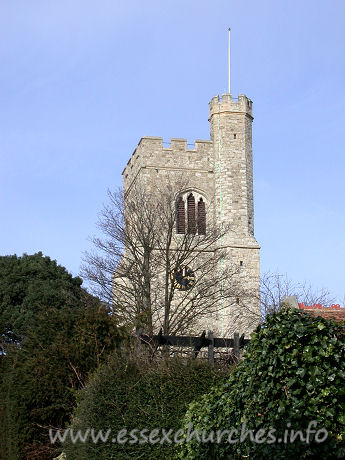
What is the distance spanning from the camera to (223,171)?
41312 millimetres

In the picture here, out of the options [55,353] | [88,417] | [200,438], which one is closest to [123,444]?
[88,417]

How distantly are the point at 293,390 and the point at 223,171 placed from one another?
3521 centimetres

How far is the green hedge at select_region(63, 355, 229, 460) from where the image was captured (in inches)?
416

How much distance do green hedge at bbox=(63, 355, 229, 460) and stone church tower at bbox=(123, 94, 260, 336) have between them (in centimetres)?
2774

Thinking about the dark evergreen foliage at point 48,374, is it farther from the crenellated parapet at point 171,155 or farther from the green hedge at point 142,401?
the crenellated parapet at point 171,155

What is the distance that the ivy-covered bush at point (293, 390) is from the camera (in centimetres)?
621

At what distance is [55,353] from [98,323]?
1.10 m

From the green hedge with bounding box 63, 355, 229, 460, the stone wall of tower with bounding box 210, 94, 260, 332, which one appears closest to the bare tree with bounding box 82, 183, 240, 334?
the stone wall of tower with bounding box 210, 94, 260, 332

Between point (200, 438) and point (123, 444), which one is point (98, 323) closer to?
point (123, 444)

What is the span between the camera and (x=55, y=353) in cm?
1501

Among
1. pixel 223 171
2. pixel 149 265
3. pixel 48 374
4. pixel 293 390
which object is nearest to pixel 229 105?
pixel 223 171

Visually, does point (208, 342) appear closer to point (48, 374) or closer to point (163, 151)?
point (48, 374)

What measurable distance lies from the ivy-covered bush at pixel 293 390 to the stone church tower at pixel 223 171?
3183cm

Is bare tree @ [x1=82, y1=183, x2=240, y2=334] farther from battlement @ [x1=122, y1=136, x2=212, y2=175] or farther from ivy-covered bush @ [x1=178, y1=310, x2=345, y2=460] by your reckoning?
ivy-covered bush @ [x1=178, y1=310, x2=345, y2=460]
